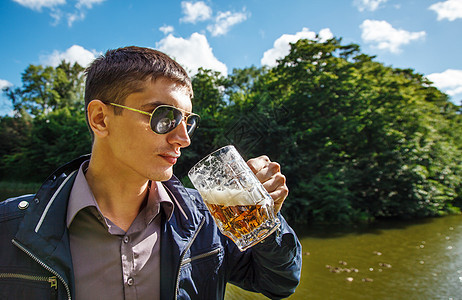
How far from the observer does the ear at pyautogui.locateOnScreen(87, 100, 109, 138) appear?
60.7 inches

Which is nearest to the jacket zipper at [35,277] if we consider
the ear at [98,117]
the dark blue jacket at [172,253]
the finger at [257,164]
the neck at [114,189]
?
the dark blue jacket at [172,253]

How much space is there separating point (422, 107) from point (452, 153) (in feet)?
15.7

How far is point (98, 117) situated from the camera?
5.15 feet

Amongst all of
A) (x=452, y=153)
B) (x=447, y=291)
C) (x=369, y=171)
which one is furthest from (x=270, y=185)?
(x=452, y=153)

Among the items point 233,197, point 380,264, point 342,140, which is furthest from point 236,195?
point 342,140

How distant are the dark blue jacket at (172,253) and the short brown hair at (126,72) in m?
0.47

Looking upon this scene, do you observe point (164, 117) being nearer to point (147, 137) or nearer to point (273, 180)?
point (147, 137)

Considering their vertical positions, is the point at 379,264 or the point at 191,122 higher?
the point at 191,122

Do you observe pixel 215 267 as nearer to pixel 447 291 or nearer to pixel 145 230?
pixel 145 230

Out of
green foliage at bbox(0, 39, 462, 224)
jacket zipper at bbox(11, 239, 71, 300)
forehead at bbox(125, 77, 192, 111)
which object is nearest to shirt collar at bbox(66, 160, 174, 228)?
jacket zipper at bbox(11, 239, 71, 300)

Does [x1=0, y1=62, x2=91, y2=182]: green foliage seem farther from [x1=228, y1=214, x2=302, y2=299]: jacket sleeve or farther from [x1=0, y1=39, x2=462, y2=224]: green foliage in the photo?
[x1=228, y1=214, x2=302, y2=299]: jacket sleeve

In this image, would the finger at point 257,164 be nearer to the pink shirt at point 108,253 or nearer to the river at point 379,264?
the pink shirt at point 108,253

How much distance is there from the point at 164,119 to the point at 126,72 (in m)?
0.36

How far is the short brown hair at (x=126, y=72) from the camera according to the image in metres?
1.51
